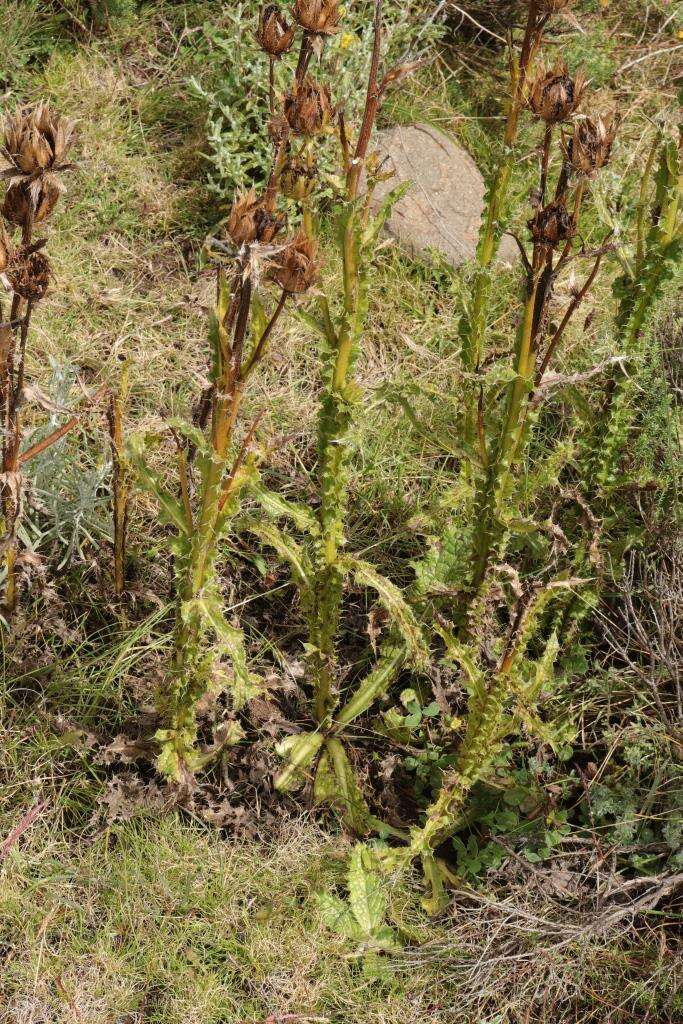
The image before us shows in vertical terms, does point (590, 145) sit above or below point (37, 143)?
above

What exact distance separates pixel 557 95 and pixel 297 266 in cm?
50

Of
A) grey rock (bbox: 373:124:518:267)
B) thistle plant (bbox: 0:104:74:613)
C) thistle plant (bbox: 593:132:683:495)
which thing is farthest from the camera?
grey rock (bbox: 373:124:518:267)

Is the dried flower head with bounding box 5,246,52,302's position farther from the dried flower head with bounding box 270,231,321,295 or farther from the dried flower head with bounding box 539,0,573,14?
the dried flower head with bounding box 539,0,573,14

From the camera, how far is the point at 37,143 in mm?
1528

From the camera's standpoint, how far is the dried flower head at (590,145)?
1.61 metres

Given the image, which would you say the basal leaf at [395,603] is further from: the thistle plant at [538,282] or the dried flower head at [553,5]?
the dried flower head at [553,5]

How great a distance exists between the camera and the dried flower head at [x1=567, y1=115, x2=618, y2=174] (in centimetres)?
161

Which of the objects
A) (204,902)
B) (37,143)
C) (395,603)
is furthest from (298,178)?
(204,902)

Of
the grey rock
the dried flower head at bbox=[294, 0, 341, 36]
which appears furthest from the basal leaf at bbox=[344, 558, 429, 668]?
the grey rock

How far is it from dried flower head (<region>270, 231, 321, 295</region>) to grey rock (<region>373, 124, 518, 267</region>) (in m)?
1.80

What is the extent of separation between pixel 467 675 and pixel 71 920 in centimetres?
91

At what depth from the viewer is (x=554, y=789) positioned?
2289 mm

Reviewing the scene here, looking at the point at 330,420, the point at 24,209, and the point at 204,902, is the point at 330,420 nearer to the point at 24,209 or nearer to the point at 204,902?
the point at 24,209

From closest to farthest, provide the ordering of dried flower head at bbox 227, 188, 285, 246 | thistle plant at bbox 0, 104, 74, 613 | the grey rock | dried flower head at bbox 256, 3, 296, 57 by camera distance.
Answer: dried flower head at bbox 227, 188, 285, 246 < thistle plant at bbox 0, 104, 74, 613 < dried flower head at bbox 256, 3, 296, 57 < the grey rock
